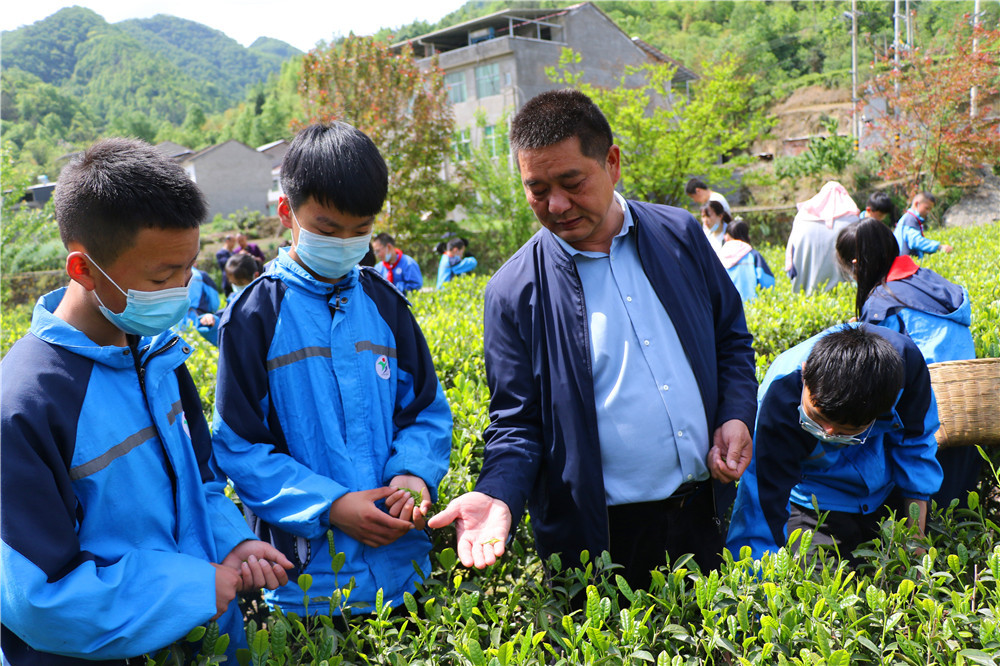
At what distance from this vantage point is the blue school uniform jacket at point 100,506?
4.74ft

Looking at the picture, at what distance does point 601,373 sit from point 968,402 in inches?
66.2

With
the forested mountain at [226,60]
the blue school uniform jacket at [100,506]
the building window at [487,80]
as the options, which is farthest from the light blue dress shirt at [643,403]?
the building window at [487,80]

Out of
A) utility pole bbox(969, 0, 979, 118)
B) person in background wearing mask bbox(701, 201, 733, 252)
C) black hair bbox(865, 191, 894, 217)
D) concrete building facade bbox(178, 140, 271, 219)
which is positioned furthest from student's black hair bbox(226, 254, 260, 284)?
concrete building facade bbox(178, 140, 271, 219)

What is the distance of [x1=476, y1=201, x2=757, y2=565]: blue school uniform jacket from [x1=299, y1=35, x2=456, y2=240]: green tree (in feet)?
62.8

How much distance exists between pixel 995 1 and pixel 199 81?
13246 cm

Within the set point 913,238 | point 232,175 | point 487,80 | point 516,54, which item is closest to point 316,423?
point 913,238

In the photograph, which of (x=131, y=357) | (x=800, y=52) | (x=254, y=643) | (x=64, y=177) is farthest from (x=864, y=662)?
(x=800, y=52)

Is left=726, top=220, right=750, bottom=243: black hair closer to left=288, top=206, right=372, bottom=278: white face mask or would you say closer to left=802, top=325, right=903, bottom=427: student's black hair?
left=802, top=325, right=903, bottom=427: student's black hair

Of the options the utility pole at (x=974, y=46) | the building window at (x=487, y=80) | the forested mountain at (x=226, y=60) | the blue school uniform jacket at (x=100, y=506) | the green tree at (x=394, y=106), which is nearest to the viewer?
the blue school uniform jacket at (x=100, y=506)

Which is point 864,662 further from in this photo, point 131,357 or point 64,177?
point 64,177

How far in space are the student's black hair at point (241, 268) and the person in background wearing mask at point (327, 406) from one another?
15.4 ft

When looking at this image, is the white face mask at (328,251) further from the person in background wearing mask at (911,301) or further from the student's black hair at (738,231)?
the student's black hair at (738,231)

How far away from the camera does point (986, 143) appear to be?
22.0 meters

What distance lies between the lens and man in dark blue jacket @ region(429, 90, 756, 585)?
2248 millimetres
